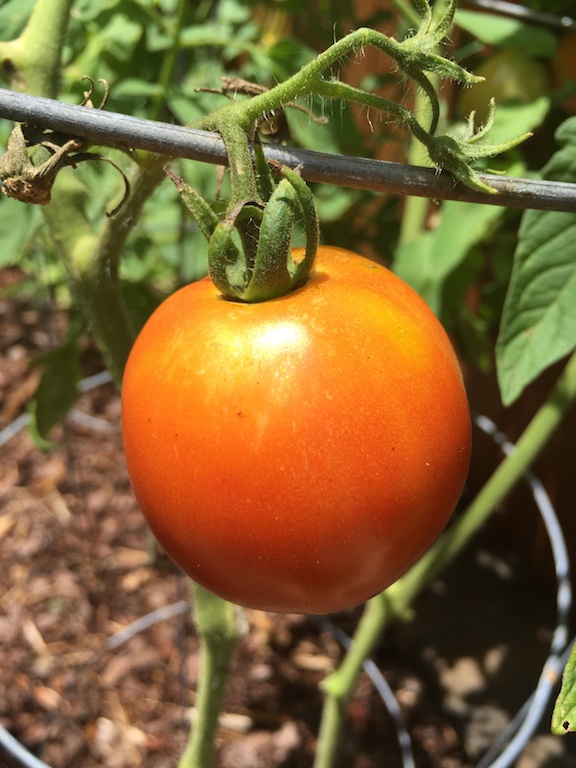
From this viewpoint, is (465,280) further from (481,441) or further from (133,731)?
(133,731)

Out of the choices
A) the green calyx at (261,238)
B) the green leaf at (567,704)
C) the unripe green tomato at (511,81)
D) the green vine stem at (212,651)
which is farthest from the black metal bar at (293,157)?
→ the unripe green tomato at (511,81)

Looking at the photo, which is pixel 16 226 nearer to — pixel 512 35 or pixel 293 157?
pixel 293 157

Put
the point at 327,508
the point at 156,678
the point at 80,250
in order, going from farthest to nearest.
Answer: the point at 156,678, the point at 80,250, the point at 327,508

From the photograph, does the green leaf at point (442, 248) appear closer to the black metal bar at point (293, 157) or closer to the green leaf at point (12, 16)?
the black metal bar at point (293, 157)

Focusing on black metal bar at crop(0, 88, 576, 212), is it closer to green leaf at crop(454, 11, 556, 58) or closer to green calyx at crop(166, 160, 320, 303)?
green calyx at crop(166, 160, 320, 303)

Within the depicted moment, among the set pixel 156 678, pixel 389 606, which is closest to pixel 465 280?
pixel 389 606

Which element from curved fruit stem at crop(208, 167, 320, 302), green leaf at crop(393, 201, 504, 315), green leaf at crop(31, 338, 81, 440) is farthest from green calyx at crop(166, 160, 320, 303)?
green leaf at crop(31, 338, 81, 440)
